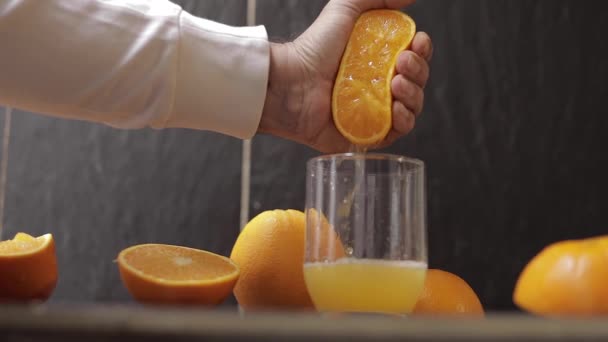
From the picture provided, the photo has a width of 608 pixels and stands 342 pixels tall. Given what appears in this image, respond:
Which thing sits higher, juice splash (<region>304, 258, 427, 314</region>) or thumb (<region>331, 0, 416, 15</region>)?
thumb (<region>331, 0, 416, 15</region>)

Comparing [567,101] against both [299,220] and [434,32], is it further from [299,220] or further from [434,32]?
[299,220]

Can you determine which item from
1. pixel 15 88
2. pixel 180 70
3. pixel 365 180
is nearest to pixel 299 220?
pixel 365 180

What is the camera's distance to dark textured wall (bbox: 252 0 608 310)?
1.16 meters

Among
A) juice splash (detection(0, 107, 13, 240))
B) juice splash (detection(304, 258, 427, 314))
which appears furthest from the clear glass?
juice splash (detection(0, 107, 13, 240))

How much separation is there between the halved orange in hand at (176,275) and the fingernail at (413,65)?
379 millimetres

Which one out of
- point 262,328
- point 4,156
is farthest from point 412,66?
point 4,156

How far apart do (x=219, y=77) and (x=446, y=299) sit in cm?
41

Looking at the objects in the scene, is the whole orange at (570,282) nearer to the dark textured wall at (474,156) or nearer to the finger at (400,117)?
the finger at (400,117)

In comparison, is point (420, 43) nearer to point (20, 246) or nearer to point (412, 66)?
point (412, 66)

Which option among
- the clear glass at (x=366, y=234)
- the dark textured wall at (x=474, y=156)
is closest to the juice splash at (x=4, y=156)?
the dark textured wall at (x=474, y=156)

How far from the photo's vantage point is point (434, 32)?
121 centimetres

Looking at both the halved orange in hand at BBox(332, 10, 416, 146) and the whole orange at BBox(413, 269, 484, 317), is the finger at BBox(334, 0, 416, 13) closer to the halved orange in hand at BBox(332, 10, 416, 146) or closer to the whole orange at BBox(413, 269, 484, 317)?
the halved orange in hand at BBox(332, 10, 416, 146)

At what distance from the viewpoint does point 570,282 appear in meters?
0.47

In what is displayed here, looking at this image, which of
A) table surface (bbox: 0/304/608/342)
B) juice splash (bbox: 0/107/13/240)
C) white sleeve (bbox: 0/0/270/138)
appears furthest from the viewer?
juice splash (bbox: 0/107/13/240)
